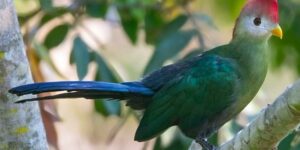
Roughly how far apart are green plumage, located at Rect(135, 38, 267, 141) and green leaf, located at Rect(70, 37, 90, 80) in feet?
1.89

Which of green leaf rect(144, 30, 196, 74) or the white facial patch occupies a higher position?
the white facial patch

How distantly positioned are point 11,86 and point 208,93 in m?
0.79

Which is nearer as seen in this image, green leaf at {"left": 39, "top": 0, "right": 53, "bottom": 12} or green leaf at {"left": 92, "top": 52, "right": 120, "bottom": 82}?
green leaf at {"left": 39, "top": 0, "right": 53, "bottom": 12}

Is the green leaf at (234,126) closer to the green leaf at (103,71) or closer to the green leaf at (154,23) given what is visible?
the green leaf at (103,71)

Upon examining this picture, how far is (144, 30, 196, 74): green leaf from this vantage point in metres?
3.85

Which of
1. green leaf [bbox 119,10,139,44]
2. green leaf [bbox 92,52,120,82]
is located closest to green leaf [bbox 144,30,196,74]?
green leaf [bbox 92,52,120,82]

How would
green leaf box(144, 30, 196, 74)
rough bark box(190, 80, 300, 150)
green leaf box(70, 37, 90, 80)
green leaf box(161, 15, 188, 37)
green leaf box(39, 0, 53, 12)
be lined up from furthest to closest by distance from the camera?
green leaf box(161, 15, 188, 37)
green leaf box(144, 30, 196, 74)
green leaf box(70, 37, 90, 80)
green leaf box(39, 0, 53, 12)
rough bark box(190, 80, 300, 150)

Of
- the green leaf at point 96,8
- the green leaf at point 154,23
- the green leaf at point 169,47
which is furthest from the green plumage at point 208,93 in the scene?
the green leaf at point 154,23

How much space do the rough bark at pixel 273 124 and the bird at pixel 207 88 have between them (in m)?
0.49

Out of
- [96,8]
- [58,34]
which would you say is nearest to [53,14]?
[58,34]

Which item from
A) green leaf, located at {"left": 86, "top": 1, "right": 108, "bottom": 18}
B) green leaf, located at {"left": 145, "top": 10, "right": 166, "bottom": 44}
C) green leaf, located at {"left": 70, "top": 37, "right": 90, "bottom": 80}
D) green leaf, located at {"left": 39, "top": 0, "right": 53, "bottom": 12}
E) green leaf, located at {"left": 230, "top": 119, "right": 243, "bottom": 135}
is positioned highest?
green leaf, located at {"left": 39, "top": 0, "right": 53, "bottom": 12}

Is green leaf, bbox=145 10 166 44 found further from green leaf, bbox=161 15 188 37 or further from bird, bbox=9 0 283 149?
bird, bbox=9 0 283 149

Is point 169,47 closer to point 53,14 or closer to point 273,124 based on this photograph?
point 53,14

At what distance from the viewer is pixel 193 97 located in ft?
10.4
